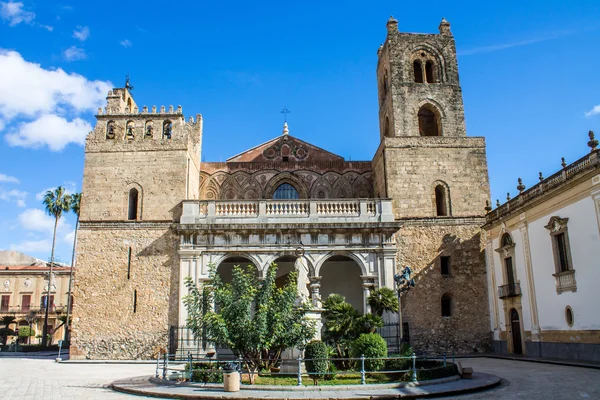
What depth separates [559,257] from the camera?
19.4m

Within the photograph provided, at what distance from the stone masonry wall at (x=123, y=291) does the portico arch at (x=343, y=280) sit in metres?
7.34

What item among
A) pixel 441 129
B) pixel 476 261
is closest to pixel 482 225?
pixel 476 261

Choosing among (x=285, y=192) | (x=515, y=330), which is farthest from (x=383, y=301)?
(x=285, y=192)

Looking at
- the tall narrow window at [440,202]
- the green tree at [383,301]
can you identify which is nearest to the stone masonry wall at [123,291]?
the green tree at [383,301]

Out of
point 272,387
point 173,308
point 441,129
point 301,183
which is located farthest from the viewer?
point 301,183

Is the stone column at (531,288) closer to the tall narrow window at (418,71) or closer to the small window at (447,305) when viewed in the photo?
the small window at (447,305)

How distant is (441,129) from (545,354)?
1144 centimetres

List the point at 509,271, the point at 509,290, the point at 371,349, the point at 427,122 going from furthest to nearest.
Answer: the point at 427,122, the point at 509,271, the point at 509,290, the point at 371,349

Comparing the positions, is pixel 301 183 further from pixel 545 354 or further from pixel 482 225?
pixel 545 354

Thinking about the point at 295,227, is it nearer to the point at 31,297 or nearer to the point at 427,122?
the point at 427,122

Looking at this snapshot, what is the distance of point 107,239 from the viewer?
24312 mm

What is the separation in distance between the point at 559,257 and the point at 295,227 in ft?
33.5

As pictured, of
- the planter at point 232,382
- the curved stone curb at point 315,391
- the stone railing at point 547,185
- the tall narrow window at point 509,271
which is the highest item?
the stone railing at point 547,185

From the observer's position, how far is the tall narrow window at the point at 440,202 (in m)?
25.4
